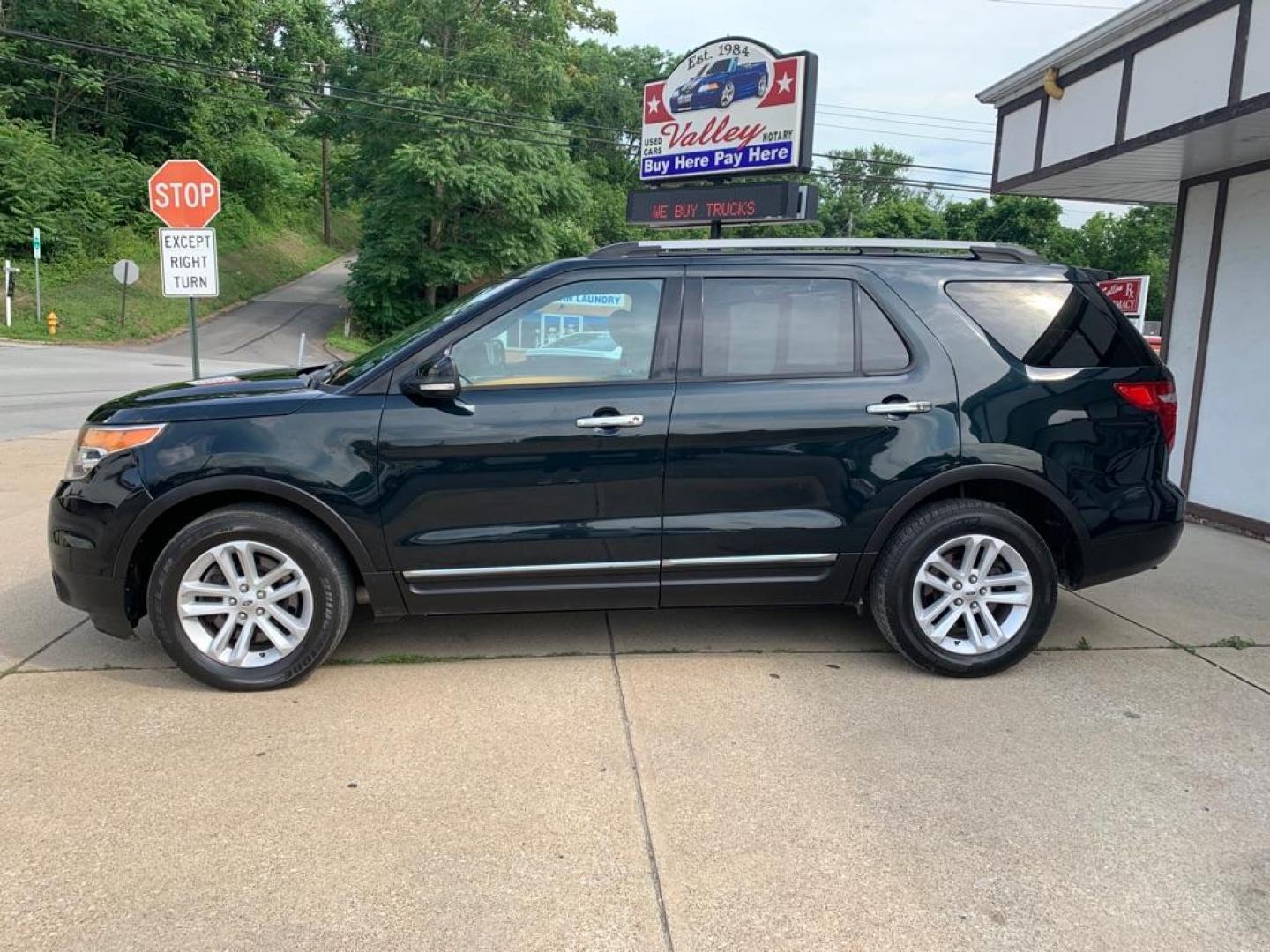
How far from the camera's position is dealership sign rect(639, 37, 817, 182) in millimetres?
11188

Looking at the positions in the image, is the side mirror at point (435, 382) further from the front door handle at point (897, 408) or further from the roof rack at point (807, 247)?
the front door handle at point (897, 408)

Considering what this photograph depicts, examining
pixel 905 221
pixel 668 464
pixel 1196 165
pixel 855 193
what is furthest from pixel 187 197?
pixel 855 193

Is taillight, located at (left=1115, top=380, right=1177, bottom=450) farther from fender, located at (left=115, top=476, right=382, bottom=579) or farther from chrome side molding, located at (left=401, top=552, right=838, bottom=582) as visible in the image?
fender, located at (left=115, top=476, right=382, bottom=579)

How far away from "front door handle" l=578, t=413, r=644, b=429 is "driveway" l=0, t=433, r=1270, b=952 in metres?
1.12

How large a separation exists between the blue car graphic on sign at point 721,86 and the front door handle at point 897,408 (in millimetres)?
8731

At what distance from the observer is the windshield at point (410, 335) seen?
12.9 ft

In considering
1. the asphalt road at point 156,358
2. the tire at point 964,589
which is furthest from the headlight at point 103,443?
the asphalt road at point 156,358

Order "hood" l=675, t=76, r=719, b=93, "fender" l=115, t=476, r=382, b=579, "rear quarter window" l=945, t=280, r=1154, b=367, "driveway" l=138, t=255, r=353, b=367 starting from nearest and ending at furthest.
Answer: "fender" l=115, t=476, r=382, b=579
"rear quarter window" l=945, t=280, r=1154, b=367
"hood" l=675, t=76, r=719, b=93
"driveway" l=138, t=255, r=353, b=367

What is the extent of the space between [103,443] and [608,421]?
2.09 meters

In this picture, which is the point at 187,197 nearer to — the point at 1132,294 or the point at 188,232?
the point at 188,232

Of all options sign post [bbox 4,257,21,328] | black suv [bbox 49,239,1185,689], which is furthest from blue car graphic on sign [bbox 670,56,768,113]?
sign post [bbox 4,257,21,328]

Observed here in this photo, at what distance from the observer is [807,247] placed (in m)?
4.17

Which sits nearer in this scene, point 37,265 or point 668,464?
point 668,464

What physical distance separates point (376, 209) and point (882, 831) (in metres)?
32.8
